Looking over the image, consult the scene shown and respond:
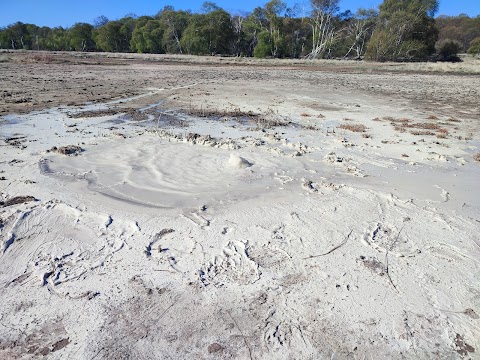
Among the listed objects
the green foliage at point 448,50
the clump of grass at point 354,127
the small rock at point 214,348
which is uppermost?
the green foliage at point 448,50

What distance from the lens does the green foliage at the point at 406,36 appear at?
1714 inches

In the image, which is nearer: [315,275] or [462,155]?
[315,275]

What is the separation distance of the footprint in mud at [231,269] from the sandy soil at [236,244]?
2cm

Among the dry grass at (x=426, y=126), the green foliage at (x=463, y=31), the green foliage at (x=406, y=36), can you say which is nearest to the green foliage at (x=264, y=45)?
the green foliage at (x=406, y=36)

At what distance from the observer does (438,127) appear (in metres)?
10.4

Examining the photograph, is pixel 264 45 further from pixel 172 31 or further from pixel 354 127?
pixel 354 127

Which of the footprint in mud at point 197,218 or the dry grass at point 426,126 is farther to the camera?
the dry grass at point 426,126

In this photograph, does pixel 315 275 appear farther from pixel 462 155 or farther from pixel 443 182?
pixel 462 155

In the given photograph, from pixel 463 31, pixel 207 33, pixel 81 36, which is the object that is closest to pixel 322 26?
pixel 207 33

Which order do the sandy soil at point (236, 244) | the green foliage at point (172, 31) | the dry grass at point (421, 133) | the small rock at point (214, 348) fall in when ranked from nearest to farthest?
the small rock at point (214, 348)
the sandy soil at point (236, 244)
the dry grass at point (421, 133)
the green foliage at point (172, 31)

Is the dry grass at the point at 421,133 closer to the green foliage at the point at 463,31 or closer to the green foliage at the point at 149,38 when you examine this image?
the green foliage at the point at 149,38

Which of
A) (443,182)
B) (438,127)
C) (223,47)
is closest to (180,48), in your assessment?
(223,47)

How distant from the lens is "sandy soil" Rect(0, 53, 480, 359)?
3178 mm

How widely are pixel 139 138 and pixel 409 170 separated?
6.04 meters
